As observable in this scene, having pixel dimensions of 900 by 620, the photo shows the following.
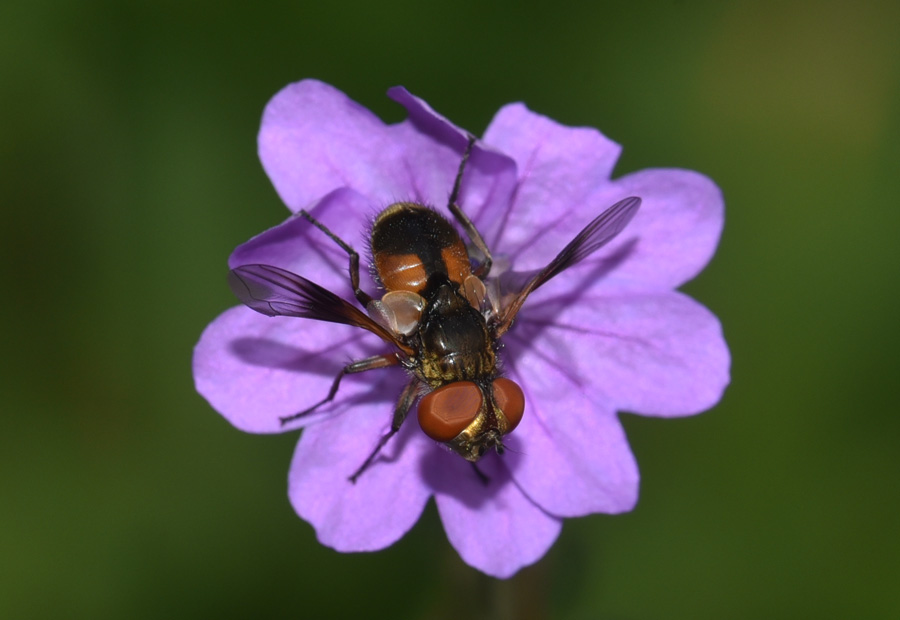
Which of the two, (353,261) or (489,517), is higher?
(353,261)

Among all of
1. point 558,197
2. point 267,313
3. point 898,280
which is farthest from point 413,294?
point 898,280

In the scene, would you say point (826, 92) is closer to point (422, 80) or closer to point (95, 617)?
point (422, 80)

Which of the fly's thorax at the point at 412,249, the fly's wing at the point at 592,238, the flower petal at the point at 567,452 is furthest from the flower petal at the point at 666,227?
the fly's thorax at the point at 412,249

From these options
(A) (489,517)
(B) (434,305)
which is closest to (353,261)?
(B) (434,305)

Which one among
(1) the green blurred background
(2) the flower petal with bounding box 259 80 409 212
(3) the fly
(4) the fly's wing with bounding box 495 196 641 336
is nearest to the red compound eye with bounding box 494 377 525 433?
(3) the fly

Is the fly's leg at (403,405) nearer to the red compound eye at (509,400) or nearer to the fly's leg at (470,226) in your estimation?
the red compound eye at (509,400)

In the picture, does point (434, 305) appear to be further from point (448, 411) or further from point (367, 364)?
point (448, 411)

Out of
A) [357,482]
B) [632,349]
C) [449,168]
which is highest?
[449,168]
